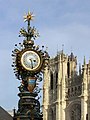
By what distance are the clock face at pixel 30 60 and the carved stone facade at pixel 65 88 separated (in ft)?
177

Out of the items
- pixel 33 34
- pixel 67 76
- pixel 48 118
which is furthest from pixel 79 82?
pixel 33 34

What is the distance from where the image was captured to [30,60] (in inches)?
335

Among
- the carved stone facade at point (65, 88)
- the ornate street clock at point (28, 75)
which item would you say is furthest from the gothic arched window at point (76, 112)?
the ornate street clock at point (28, 75)

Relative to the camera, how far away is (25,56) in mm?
8625

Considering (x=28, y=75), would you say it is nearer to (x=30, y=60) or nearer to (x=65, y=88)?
(x=30, y=60)

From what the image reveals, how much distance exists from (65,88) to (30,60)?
60506mm

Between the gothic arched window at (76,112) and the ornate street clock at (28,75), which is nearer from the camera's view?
the ornate street clock at (28,75)

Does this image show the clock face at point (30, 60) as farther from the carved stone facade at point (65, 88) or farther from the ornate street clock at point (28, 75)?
the carved stone facade at point (65, 88)

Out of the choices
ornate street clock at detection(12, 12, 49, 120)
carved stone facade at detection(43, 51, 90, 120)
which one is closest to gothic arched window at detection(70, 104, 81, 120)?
carved stone facade at detection(43, 51, 90, 120)

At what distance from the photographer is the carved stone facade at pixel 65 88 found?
64.4 meters

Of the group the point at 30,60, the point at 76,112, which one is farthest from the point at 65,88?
the point at 30,60

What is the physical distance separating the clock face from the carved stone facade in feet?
177

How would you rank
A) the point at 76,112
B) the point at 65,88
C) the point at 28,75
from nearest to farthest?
the point at 28,75, the point at 76,112, the point at 65,88

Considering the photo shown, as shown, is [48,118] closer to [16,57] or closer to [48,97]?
[48,97]
